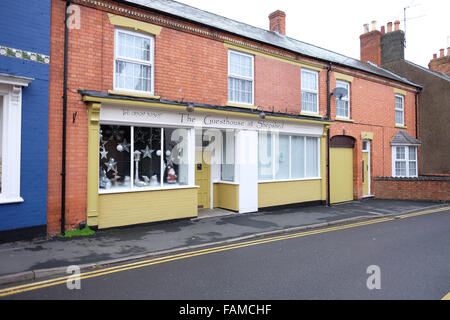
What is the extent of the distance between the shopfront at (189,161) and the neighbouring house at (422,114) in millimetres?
4955

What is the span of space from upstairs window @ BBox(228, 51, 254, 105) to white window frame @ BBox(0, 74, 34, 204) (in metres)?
6.13

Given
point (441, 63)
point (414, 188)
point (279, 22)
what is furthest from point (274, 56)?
point (441, 63)

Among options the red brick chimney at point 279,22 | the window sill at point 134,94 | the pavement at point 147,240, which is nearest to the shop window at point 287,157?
the pavement at point 147,240

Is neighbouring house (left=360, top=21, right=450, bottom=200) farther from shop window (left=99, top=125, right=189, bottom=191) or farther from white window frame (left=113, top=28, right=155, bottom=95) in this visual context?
white window frame (left=113, top=28, right=155, bottom=95)

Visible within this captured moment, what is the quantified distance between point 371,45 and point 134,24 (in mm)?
18224

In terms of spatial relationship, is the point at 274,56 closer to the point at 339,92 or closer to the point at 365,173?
the point at 339,92

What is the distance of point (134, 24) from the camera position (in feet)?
28.4

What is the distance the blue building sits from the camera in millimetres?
6867

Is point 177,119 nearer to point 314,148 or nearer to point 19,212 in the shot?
point 19,212

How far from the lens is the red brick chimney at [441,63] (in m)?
21.6

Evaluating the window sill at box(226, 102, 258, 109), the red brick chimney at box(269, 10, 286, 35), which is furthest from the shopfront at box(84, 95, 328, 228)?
the red brick chimney at box(269, 10, 286, 35)

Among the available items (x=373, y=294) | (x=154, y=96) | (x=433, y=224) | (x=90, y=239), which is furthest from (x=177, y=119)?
(x=433, y=224)

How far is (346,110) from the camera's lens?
14.8m

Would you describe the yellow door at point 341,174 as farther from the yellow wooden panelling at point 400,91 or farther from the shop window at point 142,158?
the shop window at point 142,158
